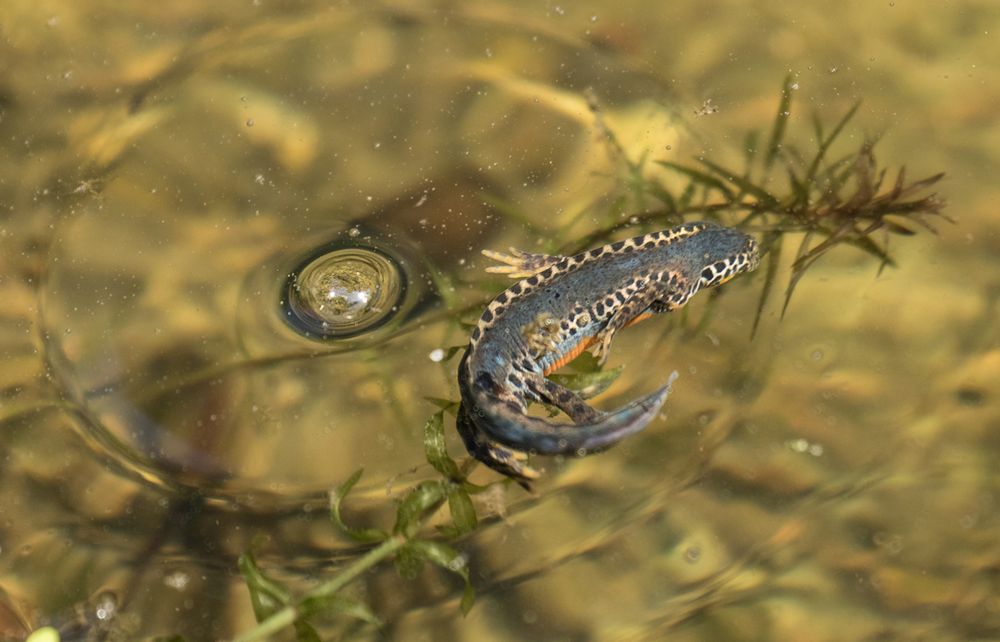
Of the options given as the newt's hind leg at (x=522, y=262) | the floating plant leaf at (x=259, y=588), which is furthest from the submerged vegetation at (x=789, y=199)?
the floating plant leaf at (x=259, y=588)

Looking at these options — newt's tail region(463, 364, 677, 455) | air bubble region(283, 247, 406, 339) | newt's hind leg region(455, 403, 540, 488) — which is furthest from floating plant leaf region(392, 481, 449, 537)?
air bubble region(283, 247, 406, 339)

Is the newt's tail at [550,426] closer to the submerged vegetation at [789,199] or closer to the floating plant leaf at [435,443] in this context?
the floating plant leaf at [435,443]

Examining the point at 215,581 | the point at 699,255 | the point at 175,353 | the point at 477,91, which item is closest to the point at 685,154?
the point at 699,255

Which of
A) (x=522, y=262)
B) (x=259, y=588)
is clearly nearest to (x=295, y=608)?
(x=259, y=588)

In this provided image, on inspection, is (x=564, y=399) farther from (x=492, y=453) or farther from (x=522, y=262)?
(x=522, y=262)

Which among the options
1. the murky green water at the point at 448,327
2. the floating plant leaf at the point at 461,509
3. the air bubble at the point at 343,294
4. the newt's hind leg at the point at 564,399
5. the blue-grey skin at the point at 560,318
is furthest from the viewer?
the air bubble at the point at 343,294
